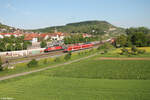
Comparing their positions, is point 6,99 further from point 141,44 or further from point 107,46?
point 141,44

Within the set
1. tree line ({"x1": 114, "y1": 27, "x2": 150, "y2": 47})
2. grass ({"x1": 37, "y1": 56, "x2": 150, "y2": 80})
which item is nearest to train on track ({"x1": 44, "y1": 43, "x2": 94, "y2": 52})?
tree line ({"x1": 114, "y1": 27, "x2": 150, "y2": 47})

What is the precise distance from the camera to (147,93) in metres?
12.7

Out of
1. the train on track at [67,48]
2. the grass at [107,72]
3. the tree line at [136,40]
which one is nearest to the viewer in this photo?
the grass at [107,72]

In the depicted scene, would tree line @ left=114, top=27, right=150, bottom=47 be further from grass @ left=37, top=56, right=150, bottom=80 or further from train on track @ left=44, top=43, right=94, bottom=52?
grass @ left=37, top=56, right=150, bottom=80

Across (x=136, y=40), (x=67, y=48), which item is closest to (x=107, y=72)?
(x=67, y=48)

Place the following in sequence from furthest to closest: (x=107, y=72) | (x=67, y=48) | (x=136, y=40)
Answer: (x=136, y=40) < (x=67, y=48) < (x=107, y=72)

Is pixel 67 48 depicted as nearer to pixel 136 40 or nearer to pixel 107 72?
pixel 107 72

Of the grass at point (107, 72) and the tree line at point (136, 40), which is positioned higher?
the tree line at point (136, 40)

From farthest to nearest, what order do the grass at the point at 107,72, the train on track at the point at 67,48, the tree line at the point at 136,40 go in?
the tree line at the point at 136,40, the train on track at the point at 67,48, the grass at the point at 107,72

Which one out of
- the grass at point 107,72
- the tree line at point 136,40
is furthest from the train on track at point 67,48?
the grass at point 107,72

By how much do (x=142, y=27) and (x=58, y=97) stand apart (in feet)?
333

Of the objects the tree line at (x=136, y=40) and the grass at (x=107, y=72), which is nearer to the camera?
the grass at (x=107, y=72)

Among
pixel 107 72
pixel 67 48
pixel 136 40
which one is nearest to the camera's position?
pixel 107 72

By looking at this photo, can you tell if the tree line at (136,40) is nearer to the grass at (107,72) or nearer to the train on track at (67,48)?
the train on track at (67,48)
